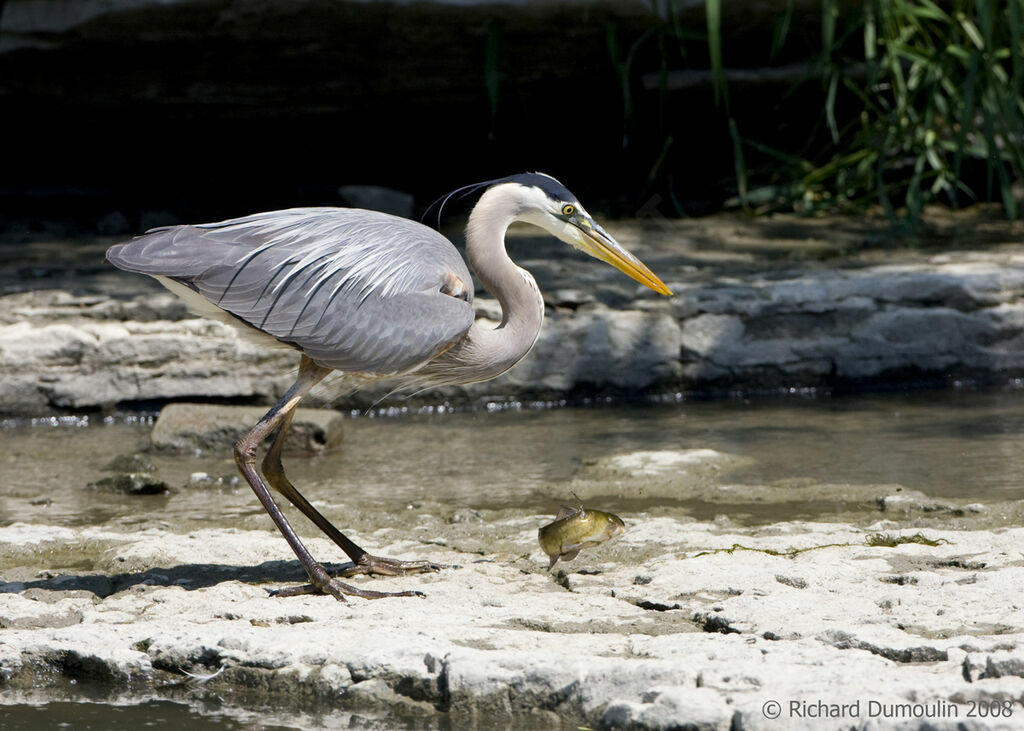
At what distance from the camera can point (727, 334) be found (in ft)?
20.3

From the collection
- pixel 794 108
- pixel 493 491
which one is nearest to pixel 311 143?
pixel 794 108

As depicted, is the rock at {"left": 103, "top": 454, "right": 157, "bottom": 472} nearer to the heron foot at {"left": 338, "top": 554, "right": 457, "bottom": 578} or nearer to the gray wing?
the gray wing

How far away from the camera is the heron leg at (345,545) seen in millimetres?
3631

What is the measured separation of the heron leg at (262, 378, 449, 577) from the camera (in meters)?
3.63

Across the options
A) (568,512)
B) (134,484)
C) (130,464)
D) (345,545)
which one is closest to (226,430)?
(130,464)

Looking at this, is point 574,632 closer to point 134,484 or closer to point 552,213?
point 552,213

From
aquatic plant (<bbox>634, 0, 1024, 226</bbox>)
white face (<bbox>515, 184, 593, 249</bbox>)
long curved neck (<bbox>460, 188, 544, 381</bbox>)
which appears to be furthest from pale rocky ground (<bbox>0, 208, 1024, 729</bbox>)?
aquatic plant (<bbox>634, 0, 1024, 226</bbox>)

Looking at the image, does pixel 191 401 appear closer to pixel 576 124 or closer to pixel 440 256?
pixel 440 256

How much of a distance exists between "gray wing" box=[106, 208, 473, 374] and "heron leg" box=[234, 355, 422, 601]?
12 cm

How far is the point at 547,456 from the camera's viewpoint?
5172 millimetres

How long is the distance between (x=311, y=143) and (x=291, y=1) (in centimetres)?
254

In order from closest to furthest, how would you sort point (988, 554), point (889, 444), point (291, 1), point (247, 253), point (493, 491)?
1. point (988, 554)
2. point (247, 253)
3. point (493, 491)
4. point (889, 444)
5. point (291, 1)

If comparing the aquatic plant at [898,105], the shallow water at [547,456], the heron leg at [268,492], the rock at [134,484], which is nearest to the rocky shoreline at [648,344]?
the shallow water at [547,456]

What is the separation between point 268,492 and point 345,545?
0.30 meters
